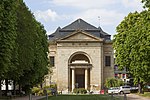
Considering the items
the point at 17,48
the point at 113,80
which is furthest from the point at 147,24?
the point at 113,80

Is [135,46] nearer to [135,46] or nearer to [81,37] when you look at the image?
[135,46]

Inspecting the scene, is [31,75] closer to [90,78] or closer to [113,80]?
[113,80]

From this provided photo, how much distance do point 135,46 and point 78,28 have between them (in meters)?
65.7

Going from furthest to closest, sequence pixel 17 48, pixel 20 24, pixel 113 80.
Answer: pixel 113 80 → pixel 20 24 → pixel 17 48

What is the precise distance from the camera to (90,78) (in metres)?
117

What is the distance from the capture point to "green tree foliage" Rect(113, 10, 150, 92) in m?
43.8

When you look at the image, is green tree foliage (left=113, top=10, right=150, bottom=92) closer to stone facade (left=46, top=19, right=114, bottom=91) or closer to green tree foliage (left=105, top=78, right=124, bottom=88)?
green tree foliage (left=105, top=78, right=124, bottom=88)

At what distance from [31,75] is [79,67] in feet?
177

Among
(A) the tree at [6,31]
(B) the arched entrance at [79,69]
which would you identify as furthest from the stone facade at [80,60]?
(A) the tree at [6,31]

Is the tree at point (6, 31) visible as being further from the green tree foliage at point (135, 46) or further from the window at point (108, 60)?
the window at point (108, 60)

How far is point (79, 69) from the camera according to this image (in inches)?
4690

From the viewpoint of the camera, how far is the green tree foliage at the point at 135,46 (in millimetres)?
43769

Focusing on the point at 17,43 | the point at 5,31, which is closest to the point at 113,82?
the point at 17,43

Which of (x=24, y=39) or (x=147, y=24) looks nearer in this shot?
(x=147, y=24)
